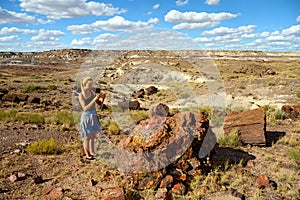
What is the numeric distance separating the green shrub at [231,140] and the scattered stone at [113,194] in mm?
4187

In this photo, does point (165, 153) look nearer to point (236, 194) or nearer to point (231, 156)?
point (236, 194)

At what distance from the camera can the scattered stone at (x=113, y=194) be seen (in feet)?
15.8

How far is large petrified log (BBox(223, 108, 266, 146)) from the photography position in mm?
8023

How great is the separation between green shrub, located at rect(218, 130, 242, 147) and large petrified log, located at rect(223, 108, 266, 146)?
0.50 feet

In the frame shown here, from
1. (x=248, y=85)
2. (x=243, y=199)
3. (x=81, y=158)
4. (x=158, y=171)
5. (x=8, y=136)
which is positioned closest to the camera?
(x=243, y=199)

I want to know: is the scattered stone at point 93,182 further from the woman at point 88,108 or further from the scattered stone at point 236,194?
the scattered stone at point 236,194

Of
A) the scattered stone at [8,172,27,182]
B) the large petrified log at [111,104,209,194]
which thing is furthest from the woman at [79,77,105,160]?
the scattered stone at [8,172,27,182]

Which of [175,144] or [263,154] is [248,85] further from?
[175,144]

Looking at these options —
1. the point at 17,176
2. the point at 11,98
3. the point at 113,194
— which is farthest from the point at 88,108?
the point at 11,98

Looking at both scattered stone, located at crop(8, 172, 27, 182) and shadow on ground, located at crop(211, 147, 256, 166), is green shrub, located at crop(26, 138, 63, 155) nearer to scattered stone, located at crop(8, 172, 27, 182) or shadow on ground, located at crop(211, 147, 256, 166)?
scattered stone, located at crop(8, 172, 27, 182)

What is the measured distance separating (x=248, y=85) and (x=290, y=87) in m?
4.14

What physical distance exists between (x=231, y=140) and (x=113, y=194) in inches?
170

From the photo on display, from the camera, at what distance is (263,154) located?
7348 millimetres

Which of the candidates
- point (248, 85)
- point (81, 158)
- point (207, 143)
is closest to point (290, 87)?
point (248, 85)
